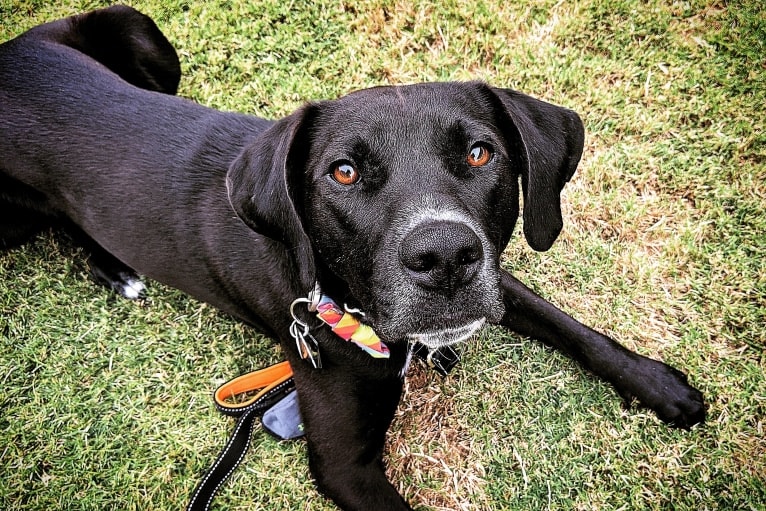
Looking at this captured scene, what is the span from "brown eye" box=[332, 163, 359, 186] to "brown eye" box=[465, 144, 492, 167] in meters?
0.44

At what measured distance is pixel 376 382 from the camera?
9.15 feet

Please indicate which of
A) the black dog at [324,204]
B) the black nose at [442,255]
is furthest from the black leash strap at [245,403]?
the black nose at [442,255]

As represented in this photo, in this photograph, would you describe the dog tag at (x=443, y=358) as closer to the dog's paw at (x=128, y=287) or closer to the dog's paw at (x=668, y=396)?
the dog's paw at (x=668, y=396)

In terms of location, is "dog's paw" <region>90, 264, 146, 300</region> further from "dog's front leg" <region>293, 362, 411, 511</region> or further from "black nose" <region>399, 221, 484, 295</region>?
"black nose" <region>399, 221, 484, 295</region>

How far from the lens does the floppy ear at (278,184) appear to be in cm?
Result: 231

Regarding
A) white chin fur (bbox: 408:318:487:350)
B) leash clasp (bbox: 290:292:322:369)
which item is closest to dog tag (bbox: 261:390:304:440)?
leash clasp (bbox: 290:292:322:369)

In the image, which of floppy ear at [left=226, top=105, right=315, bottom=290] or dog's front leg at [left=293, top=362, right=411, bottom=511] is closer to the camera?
floppy ear at [left=226, top=105, right=315, bottom=290]

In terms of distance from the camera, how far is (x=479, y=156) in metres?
2.27

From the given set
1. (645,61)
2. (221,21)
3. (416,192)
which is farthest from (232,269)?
(645,61)

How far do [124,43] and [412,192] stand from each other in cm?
275

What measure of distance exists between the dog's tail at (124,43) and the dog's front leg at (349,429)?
2409 mm

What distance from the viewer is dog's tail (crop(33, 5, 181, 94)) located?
12.0ft

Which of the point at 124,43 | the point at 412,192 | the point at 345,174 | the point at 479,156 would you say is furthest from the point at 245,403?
the point at 124,43

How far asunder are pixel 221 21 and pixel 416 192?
320cm
